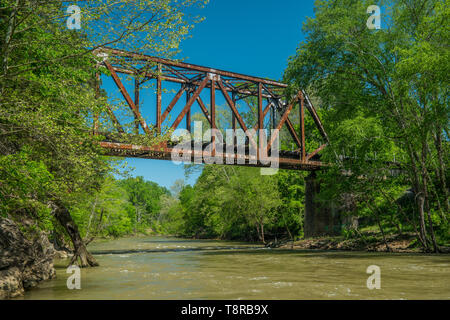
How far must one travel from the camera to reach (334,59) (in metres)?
21.2

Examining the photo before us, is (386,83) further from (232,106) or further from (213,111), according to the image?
(213,111)

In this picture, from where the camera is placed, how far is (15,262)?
376 inches

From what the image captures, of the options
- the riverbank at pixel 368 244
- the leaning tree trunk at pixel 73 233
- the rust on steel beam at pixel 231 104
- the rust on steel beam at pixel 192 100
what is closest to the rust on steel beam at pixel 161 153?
the rust on steel beam at pixel 231 104

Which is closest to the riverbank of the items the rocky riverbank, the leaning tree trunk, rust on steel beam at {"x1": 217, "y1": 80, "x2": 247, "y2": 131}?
rust on steel beam at {"x1": 217, "y1": 80, "x2": 247, "y2": 131}

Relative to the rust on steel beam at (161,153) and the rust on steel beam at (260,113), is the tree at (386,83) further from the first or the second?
the rust on steel beam at (161,153)

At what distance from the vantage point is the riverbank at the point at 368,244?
72.2ft

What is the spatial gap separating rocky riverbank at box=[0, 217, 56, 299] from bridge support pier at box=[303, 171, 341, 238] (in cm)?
2331

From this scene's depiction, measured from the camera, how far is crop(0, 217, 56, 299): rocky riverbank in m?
9.17

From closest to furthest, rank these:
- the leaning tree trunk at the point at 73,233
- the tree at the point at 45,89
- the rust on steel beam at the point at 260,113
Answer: the tree at the point at 45,89
the leaning tree trunk at the point at 73,233
the rust on steel beam at the point at 260,113

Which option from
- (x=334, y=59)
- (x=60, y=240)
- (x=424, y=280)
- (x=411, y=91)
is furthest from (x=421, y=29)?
(x=60, y=240)

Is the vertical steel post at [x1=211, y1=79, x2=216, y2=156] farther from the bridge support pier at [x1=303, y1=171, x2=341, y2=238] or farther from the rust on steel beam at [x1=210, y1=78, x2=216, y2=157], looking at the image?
the bridge support pier at [x1=303, y1=171, x2=341, y2=238]

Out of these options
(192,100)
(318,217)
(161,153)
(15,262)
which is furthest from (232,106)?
(15,262)

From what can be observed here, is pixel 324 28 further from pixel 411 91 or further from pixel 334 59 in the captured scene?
pixel 411 91

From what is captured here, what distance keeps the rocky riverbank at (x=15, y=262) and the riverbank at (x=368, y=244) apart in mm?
17577
